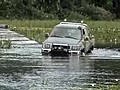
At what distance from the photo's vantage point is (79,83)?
16.7 meters

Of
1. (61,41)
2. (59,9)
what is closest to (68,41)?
(61,41)

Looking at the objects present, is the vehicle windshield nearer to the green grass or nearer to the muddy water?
the muddy water

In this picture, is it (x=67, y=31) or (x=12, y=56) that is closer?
(x=12, y=56)

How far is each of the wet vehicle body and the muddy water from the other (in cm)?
54

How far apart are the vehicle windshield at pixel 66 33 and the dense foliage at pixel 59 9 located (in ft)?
125

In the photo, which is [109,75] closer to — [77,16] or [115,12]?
[77,16]

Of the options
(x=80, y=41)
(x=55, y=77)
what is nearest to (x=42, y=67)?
(x=55, y=77)

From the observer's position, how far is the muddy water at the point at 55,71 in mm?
16281

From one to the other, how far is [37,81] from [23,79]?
575 mm

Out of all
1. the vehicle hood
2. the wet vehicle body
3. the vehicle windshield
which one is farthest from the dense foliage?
the vehicle hood

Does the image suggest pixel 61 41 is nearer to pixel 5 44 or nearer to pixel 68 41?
pixel 68 41

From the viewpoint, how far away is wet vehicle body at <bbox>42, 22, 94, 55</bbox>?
85.2ft

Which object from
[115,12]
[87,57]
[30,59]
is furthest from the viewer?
[115,12]

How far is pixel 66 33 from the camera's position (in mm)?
27609
